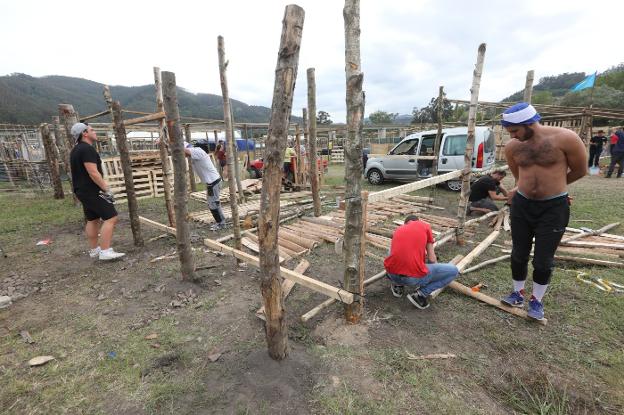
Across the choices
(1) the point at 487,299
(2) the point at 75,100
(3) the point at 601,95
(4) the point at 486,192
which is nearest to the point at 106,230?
(1) the point at 487,299

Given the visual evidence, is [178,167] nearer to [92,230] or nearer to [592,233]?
[92,230]

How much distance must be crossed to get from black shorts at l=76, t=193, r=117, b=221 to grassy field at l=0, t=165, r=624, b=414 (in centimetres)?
84

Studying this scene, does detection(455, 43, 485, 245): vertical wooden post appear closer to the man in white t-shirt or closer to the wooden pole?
the wooden pole

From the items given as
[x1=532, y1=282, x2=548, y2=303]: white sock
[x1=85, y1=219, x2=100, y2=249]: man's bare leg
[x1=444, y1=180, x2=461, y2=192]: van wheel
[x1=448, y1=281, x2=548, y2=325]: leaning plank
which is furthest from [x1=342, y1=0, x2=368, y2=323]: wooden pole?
[x1=444, y1=180, x2=461, y2=192]: van wheel

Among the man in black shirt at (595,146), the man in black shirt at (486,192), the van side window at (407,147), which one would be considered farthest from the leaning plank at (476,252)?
the man in black shirt at (595,146)

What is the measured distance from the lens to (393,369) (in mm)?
2234

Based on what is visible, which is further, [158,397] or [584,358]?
[584,358]

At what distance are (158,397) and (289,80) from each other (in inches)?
94.4

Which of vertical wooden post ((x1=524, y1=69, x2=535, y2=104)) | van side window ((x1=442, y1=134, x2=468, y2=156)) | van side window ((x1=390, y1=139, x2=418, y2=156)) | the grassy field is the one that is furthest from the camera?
van side window ((x1=390, y1=139, x2=418, y2=156))

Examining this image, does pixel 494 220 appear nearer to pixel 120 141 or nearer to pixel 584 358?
pixel 584 358

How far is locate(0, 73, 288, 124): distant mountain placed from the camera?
41412 millimetres

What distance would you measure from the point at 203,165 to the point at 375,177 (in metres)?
7.11

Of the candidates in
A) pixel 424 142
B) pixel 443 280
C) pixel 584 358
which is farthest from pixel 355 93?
pixel 424 142

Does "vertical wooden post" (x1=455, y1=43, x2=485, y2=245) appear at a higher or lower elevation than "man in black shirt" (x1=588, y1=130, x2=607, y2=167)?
higher
